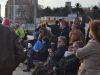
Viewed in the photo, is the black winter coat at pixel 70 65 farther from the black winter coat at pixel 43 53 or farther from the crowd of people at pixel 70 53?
the black winter coat at pixel 43 53

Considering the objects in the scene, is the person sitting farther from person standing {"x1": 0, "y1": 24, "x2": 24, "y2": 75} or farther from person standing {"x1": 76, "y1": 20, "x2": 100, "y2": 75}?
person standing {"x1": 0, "y1": 24, "x2": 24, "y2": 75}

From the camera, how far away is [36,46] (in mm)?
10273

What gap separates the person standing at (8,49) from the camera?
405 cm

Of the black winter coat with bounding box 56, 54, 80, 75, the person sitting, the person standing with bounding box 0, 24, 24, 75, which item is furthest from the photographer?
the person sitting

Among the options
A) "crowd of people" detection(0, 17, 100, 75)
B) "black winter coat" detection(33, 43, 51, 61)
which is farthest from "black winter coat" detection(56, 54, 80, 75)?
"black winter coat" detection(33, 43, 51, 61)

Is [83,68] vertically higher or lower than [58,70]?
higher

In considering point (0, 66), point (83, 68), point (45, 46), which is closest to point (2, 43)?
point (0, 66)

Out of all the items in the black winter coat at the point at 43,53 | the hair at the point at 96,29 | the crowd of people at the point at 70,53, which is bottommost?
the black winter coat at the point at 43,53

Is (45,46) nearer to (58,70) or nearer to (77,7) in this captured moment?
(58,70)

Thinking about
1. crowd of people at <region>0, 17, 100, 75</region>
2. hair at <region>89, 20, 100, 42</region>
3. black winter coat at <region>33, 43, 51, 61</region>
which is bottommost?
black winter coat at <region>33, 43, 51, 61</region>

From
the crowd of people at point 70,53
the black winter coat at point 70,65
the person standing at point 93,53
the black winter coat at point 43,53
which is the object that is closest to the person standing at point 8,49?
the crowd of people at point 70,53

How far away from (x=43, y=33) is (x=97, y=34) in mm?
6271

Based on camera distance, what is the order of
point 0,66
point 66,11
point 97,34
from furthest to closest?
point 66,11, point 97,34, point 0,66

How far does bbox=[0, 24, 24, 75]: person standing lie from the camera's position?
4055 millimetres
